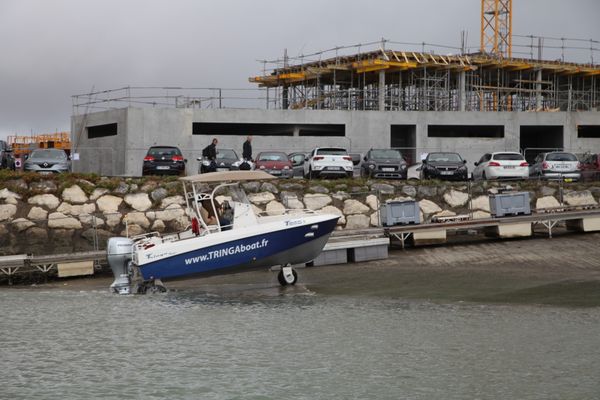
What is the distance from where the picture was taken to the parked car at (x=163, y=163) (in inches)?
1615

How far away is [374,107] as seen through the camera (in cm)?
6519

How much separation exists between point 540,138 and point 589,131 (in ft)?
10.5

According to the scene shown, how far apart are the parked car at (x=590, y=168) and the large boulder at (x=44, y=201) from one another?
864 inches

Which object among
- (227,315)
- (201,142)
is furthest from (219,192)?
(201,142)

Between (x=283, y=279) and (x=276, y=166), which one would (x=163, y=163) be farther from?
(x=283, y=279)

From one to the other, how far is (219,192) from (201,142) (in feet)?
75.6

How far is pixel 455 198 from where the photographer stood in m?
36.7

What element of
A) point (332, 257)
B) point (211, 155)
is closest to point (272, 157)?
point (211, 155)

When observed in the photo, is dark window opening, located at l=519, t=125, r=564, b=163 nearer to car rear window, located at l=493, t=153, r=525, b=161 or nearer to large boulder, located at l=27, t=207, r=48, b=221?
car rear window, located at l=493, t=153, r=525, b=161

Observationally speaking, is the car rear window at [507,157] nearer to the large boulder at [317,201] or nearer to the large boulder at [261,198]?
the large boulder at [317,201]

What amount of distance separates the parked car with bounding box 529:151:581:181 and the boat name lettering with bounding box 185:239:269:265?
771 inches

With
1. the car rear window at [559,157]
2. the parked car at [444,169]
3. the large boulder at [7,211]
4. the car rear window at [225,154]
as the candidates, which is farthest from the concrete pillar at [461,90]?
the large boulder at [7,211]

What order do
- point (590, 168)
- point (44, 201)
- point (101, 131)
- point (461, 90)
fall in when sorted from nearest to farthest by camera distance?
1. point (44, 201)
2. point (590, 168)
3. point (101, 131)
4. point (461, 90)

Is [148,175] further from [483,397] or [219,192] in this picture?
[483,397]
